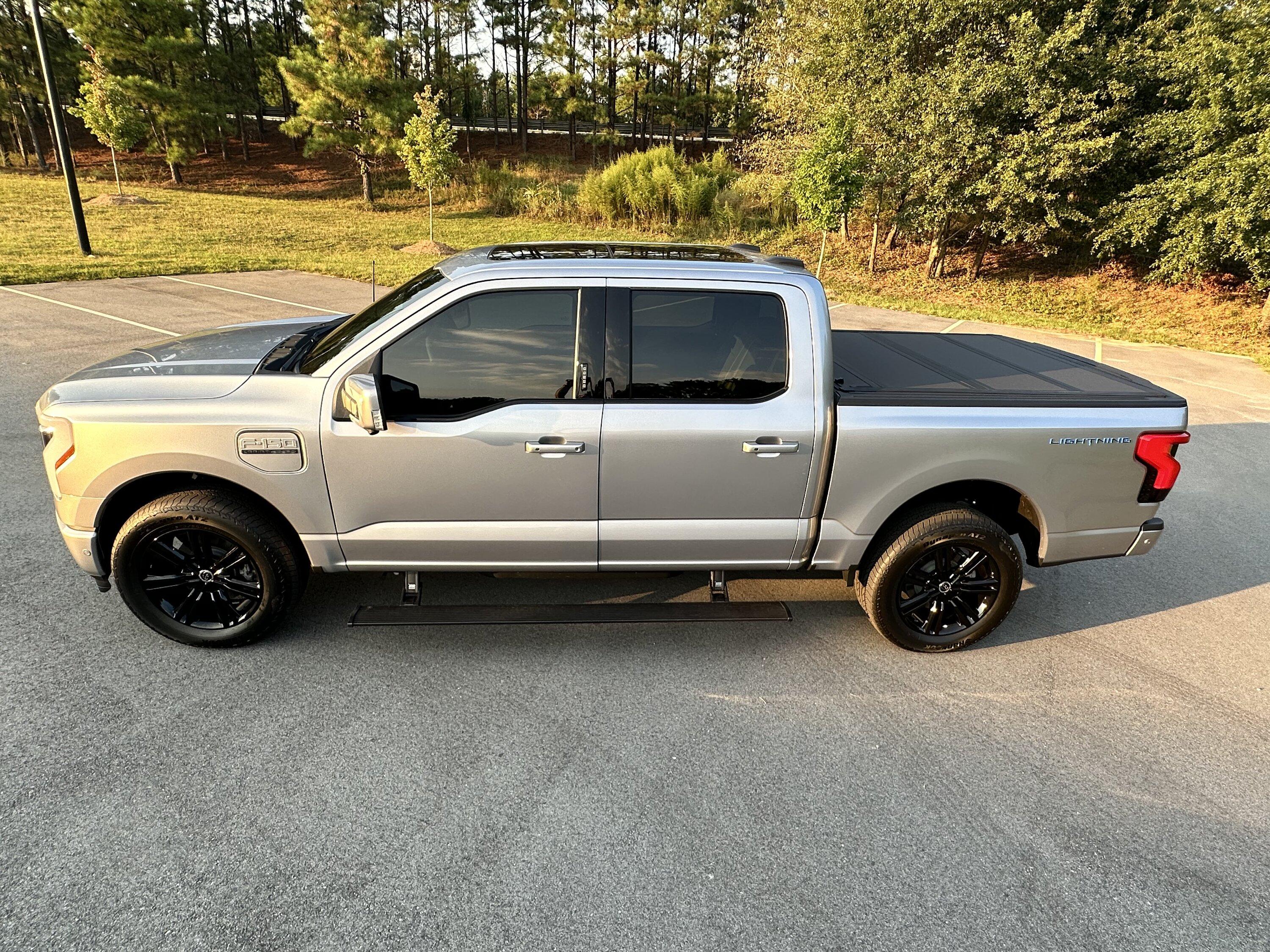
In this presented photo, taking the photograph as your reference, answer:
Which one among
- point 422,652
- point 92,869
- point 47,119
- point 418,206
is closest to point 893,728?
point 422,652

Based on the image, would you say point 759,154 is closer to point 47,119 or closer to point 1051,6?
point 1051,6

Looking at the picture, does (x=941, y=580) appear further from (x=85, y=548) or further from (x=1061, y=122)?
(x=1061, y=122)

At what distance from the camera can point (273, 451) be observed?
11.6ft

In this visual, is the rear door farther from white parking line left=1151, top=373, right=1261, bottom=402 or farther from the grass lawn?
the grass lawn

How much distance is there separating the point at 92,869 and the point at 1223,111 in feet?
65.2

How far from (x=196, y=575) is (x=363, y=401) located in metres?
1.38

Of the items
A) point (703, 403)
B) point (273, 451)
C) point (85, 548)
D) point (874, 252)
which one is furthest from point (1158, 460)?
point (874, 252)

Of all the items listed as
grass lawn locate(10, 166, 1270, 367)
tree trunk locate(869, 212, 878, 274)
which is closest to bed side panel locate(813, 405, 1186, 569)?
grass lawn locate(10, 166, 1270, 367)

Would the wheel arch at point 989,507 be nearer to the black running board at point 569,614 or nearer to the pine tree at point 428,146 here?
the black running board at point 569,614

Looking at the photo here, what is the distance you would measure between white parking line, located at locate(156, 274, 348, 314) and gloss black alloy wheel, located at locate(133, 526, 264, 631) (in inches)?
348

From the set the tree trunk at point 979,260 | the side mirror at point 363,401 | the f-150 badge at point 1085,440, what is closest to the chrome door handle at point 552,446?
the side mirror at point 363,401

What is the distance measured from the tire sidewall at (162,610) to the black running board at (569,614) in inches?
18.1

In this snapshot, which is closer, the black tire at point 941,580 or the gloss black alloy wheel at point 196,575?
the gloss black alloy wheel at point 196,575

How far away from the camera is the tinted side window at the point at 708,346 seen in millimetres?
3613
